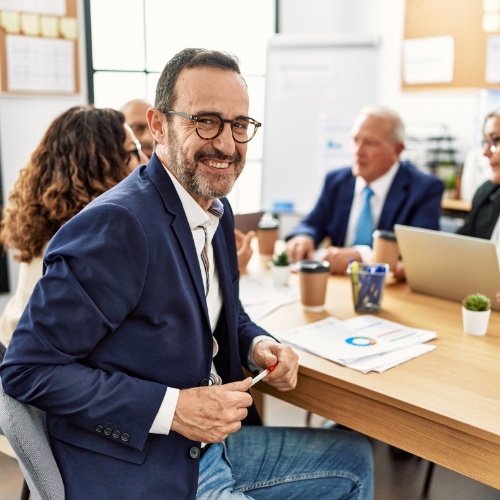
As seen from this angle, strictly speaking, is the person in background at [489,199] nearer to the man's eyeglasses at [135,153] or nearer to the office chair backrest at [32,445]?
the man's eyeglasses at [135,153]

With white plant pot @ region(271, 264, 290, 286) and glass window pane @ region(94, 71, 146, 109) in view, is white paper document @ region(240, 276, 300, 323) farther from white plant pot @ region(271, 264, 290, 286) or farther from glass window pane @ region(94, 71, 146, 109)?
glass window pane @ region(94, 71, 146, 109)

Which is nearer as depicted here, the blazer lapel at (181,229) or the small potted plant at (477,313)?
the blazer lapel at (181,229)

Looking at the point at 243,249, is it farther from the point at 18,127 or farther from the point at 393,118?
the point at 18,127

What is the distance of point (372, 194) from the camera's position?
2.86m

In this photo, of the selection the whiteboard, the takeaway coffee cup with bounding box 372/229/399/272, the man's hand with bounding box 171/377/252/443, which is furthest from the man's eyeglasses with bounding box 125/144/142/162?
the whiteboard

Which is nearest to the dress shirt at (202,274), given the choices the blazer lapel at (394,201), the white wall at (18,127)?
the blazer lapel at (394,201)

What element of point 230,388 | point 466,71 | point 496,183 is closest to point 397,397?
point 230,388

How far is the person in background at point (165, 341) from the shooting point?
3.70ft

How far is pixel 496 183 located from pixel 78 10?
2555mm

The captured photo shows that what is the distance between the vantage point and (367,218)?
9.23 feet

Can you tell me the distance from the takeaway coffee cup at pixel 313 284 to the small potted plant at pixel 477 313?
408 mm

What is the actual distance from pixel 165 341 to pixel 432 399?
21.6 inches

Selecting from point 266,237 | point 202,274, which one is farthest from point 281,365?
point 266,237

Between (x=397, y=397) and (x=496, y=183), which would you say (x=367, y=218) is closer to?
(x=496, y=183)
